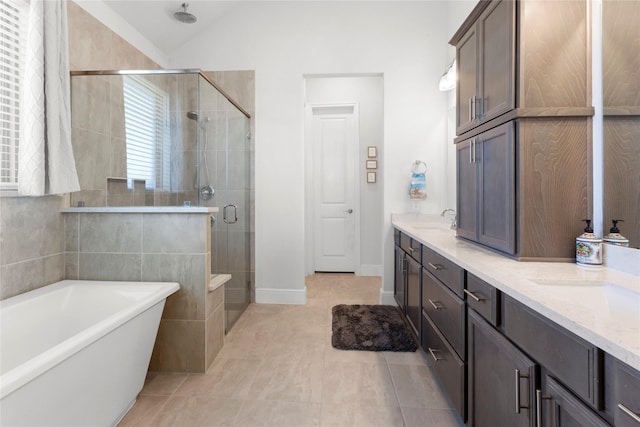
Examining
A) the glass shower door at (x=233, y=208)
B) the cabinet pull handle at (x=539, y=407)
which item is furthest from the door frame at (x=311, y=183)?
the cabinet pull handle at (x=539, y=407)

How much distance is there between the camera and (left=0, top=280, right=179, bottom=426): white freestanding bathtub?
93cm

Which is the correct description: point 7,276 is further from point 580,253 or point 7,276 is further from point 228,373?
point 580,253

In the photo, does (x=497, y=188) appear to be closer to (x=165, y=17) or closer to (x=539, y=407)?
(x=539, y=407)

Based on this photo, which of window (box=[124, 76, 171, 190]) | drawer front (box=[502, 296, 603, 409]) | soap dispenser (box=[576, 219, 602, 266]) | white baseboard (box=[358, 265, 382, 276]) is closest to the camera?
drawer front (box=[502, 296, 603, 409])

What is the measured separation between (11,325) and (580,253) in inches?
101

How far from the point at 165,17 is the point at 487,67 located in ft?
9.11

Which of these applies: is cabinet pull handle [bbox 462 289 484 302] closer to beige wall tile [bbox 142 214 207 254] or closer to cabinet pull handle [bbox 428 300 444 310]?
cabinet pull handle [bbox 428 300 444 310]

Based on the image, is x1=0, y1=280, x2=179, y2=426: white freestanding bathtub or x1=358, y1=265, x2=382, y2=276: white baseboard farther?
x1=358, y1=265, x2=382, y2=276: white baseboard

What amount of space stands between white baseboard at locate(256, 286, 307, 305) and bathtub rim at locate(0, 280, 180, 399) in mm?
1402

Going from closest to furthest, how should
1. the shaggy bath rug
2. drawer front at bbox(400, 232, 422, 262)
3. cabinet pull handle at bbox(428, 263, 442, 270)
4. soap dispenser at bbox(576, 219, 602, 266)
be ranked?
soap dispenser at bbox(576, 219, 602, 266), cabinet pull handle at bbox(428, 263, 442, 270), drawer front at bbox(400, 232, 422, 262), the shaggy bath rug

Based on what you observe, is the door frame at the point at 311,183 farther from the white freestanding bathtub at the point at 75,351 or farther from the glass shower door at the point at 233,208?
the white freestanding bathtub at the point at 75,351

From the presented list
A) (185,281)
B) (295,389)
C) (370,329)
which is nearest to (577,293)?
(295,389)

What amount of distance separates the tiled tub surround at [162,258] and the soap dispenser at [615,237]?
1.99 meters

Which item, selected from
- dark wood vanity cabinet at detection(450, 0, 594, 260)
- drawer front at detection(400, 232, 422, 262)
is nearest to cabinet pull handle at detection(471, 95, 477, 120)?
dark wood vanity cabinet at detection(450, 0, 594, 260)
